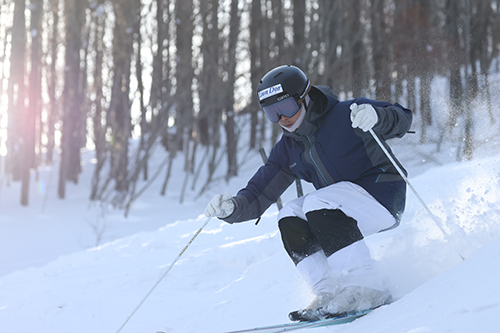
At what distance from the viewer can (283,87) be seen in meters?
2.66

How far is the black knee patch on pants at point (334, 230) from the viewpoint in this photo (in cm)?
241

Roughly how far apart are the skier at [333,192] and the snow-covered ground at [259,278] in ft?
0.75

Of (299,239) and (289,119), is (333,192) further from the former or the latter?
(289,119)

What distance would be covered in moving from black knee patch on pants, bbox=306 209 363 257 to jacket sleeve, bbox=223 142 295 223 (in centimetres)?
51

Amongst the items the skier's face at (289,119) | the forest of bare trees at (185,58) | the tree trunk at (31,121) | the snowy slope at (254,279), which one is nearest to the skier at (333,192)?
the skier's face at (289,119)

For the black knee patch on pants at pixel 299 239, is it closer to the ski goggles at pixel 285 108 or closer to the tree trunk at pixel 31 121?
the ski goggles at pixel 285 108

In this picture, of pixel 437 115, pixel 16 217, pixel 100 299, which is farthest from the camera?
pixel 16 217

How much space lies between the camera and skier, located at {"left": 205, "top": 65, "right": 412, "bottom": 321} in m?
2.40

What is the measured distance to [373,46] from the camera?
54.1ft

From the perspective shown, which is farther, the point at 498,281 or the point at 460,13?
the point at 460,13

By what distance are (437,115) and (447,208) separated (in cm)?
257

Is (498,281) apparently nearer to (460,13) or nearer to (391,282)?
(391,282)

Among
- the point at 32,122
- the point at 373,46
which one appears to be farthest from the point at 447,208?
the point at 373,46

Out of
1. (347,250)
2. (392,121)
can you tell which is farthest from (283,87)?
(347,250)
